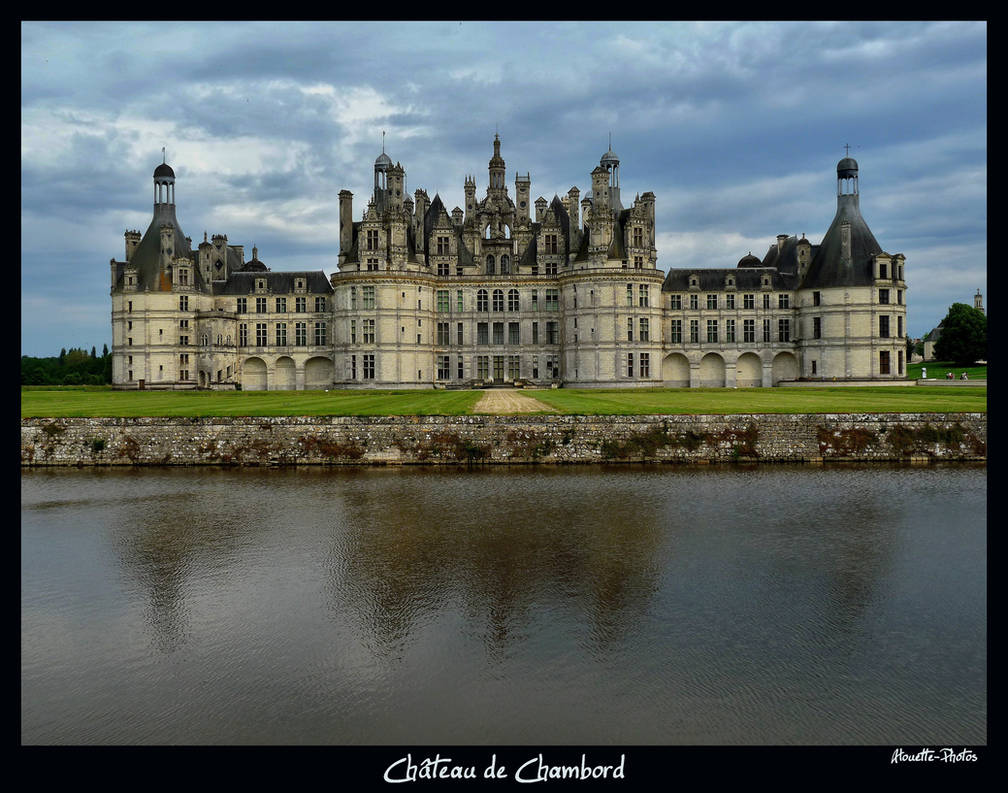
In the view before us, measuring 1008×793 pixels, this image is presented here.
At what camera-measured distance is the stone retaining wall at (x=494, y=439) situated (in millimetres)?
32094

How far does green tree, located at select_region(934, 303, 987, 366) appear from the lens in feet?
282

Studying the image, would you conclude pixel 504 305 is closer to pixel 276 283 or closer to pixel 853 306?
pixel 276 283

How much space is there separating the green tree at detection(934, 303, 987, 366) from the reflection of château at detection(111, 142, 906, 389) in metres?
26.4

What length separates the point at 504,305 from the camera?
236 feet

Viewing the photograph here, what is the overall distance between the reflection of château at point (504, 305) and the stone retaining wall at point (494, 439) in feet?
110

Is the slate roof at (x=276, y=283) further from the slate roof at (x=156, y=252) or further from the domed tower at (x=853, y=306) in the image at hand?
the domed tower at (x=853, y=306)

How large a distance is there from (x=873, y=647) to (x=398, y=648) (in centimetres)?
777

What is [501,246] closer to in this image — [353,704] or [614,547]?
[614,547]

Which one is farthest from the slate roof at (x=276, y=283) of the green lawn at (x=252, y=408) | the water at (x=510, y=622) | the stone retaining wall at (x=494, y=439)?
the water at (x=510, y=622)

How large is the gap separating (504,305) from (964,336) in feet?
185

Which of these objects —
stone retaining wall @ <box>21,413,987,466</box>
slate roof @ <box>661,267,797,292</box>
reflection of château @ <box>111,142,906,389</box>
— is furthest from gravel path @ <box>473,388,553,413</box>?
slate roof @ <box>661,267,797,292</box>

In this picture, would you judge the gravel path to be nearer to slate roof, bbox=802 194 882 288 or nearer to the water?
the water
